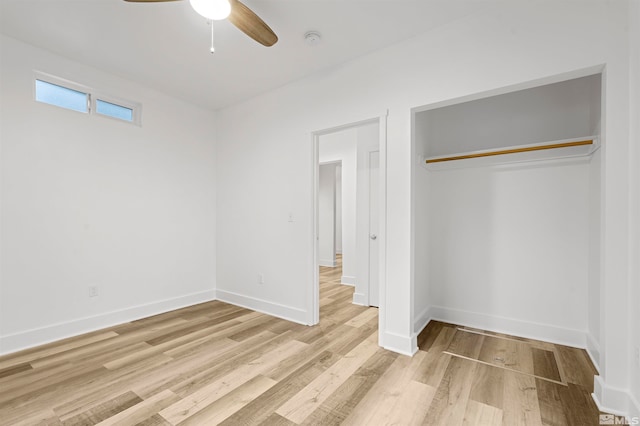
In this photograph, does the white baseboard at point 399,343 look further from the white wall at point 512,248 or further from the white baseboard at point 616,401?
the white baseboard at point 616,401

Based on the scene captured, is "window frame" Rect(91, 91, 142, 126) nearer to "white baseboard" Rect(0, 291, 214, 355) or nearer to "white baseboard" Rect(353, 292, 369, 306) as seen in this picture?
"white baseboard" Rect(0, 291, 214, 355)

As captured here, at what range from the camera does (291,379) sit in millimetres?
2117

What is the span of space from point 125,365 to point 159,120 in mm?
2774

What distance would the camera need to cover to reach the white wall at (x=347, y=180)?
5.09 m

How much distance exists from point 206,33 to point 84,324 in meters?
3.09

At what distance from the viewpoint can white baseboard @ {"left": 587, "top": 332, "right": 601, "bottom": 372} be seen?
2.22 metres

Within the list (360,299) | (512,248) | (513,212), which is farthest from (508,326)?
(360,299)

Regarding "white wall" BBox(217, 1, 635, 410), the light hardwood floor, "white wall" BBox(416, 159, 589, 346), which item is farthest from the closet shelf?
the light hardwood floor

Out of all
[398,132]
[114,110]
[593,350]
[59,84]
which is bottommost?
[593,350]

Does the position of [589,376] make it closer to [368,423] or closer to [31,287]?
[368,423]

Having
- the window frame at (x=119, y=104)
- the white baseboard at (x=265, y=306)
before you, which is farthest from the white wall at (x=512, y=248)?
the window frame at (x=119, y=104)

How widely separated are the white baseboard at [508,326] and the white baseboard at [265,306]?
1.27 meters

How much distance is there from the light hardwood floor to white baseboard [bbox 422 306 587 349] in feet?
0.36

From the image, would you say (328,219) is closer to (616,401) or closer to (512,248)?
(512,248)
